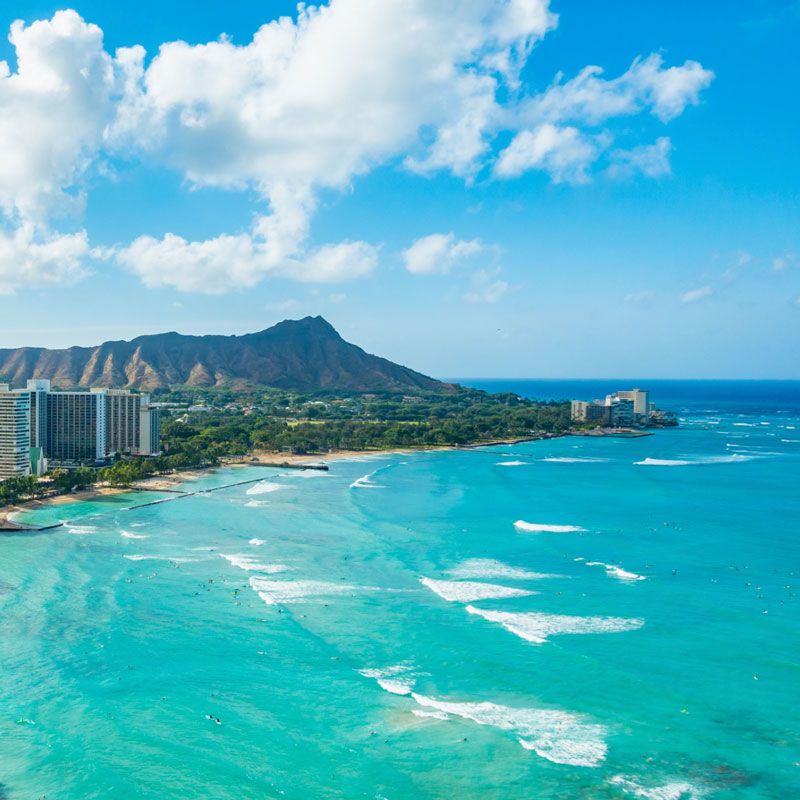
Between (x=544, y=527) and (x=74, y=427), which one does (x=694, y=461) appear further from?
(x=74, y=427)

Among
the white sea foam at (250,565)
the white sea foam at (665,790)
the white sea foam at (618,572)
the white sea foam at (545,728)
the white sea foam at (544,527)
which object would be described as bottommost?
the white sea foam at (665,790)

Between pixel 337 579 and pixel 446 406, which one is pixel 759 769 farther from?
pixel 446 406

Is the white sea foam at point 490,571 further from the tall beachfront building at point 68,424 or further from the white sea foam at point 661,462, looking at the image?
the white sea foam at point 661,462

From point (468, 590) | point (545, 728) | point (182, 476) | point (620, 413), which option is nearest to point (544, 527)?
point (468, 590)

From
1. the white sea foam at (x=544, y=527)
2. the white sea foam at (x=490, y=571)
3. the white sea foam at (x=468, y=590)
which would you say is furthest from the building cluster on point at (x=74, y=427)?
the white sea foam at (x=544, y=527)

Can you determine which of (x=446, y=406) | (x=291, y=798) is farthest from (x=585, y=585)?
(x=446, y=406)
